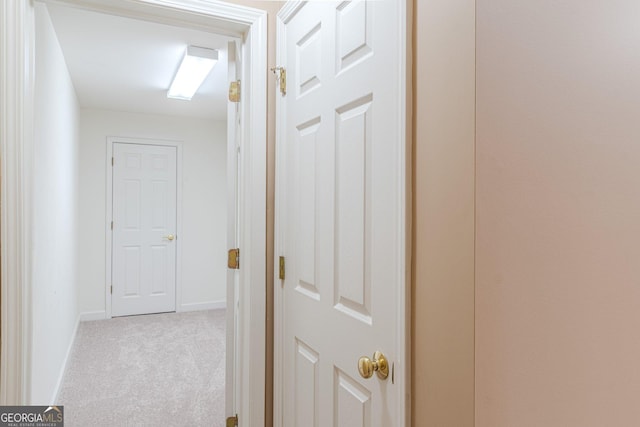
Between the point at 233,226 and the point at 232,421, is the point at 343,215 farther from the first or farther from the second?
the point at 232,421

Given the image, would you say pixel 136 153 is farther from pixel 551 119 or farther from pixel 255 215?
pixel 551 119

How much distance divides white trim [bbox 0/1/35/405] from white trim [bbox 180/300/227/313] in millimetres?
3960

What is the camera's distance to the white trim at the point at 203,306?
515cm

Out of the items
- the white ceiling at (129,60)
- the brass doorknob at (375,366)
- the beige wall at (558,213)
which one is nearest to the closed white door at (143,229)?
the white ceiling at (129,60)

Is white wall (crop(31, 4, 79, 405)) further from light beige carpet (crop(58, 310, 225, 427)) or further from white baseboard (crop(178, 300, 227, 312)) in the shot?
white baseboard (crop(178, 300, 227, 312))

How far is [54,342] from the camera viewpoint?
2666mm

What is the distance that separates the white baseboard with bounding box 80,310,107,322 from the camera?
4629 mm

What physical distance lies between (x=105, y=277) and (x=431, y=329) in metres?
4.84

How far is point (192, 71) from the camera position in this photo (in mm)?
3275

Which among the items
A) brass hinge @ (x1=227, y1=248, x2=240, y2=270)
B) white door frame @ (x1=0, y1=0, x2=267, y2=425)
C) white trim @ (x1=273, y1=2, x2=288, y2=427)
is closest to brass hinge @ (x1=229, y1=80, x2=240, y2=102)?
white door frame @ (x1=0, y1=0, x2=267, y2=425)

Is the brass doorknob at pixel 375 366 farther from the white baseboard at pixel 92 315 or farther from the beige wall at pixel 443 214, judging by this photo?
the white baseboard at pixel 92 315

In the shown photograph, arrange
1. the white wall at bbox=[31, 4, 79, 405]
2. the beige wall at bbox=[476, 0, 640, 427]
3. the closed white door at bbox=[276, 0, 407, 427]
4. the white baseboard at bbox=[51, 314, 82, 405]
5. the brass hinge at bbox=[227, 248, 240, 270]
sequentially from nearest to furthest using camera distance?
1. the beige wall at bbox=[476, 0, 640, 427]
2. the closed white door at bbox=[276, 0, 407, 427]
3. the brass hinge at bbox=[227, 248, 240, 270]
4. the white wall at bbox=[31, 4, 79, 405]
5. the white baseboard at bbox=[51, 314, 82, 405]

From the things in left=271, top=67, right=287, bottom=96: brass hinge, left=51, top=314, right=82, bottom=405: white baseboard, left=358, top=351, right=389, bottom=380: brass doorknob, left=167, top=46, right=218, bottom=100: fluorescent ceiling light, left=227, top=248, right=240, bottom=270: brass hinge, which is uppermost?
left=167, top=46, right=218, bottom=100: fluorescent ceiling light

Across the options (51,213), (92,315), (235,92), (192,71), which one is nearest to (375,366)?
(235,92)
